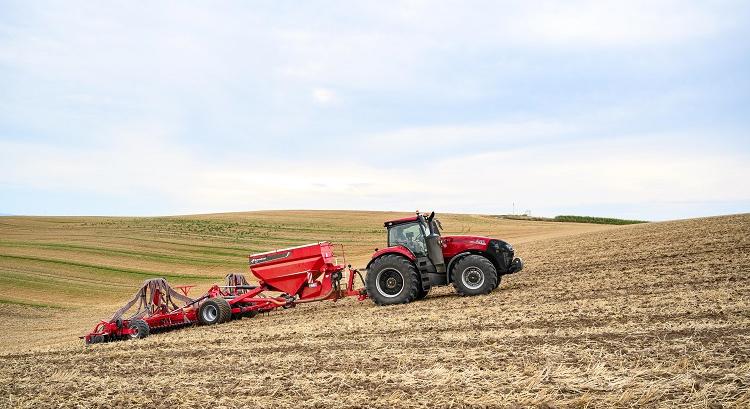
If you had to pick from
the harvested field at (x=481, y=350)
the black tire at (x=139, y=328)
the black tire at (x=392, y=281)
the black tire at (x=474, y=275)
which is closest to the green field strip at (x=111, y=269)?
the harvested field at (x=481, y=350)

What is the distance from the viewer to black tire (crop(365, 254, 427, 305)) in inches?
534

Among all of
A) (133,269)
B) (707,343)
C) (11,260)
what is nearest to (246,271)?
(133,269)

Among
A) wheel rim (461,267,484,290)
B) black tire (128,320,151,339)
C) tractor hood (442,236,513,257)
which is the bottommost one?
black tire (128,320,151,339)

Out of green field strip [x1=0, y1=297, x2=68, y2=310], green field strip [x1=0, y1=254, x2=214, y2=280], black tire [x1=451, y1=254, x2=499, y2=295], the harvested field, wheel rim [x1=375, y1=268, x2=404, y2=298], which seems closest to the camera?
the harvested field

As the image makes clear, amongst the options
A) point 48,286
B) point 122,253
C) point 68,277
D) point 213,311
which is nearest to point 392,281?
point 213,311

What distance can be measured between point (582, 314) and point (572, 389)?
4.52 meters

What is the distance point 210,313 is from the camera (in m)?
14.0

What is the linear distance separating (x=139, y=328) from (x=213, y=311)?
1.61 metres

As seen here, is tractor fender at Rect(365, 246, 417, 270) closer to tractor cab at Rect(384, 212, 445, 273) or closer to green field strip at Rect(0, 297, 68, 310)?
tractor cab at Rect(384, 212, 445, 273)

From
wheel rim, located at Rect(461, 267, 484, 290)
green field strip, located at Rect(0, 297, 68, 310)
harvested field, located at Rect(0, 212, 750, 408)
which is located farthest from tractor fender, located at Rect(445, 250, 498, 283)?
green field strip, located at Rect(0, 297, 68, 310)

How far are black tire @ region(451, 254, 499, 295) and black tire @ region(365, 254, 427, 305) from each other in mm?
916

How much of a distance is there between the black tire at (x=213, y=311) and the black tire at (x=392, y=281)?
10.8ft

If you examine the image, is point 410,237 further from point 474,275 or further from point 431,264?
point 474,275

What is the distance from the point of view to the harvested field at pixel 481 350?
6.12m
